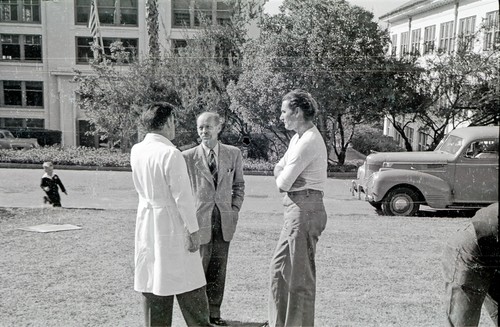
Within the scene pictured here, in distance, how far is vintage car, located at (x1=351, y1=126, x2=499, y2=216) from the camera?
174 inches

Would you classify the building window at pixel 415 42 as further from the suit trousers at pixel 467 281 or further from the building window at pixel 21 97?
the building window at pixel 21 97

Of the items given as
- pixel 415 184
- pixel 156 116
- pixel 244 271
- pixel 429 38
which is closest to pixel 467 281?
pixel 156 116

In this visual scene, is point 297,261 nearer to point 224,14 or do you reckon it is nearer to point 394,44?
point 394,44

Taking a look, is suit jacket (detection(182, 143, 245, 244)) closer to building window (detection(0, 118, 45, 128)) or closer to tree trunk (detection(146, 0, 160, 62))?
tree trunk (detection(146, 0, 160, 62))

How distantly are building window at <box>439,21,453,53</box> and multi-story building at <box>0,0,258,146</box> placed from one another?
147cm

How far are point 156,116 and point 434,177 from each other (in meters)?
3.51

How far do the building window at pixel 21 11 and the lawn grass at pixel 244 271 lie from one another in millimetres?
1690

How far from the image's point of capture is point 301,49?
315 centimetres

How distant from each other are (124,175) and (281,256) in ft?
7.43

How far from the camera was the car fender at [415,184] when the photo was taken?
4.73 metres

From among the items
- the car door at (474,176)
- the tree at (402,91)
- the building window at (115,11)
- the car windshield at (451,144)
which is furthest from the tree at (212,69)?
the car door at (474,176)

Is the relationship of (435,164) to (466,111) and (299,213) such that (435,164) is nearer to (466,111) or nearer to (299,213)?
(466,111)

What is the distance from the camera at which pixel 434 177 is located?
475 centimetres

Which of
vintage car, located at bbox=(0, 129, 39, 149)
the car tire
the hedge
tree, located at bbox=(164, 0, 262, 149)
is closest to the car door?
the car tire
